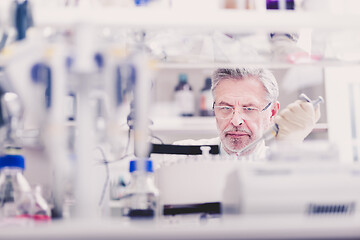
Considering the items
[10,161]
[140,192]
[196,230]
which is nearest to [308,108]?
Answer: [140,192]

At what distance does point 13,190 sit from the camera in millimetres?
863

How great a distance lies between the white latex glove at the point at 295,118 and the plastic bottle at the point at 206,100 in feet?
4.15

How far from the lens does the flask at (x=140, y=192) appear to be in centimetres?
83

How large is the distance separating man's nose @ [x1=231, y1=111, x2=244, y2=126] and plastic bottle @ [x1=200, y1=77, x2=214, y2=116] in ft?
1.86

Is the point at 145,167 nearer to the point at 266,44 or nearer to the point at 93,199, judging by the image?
the point at 93,199

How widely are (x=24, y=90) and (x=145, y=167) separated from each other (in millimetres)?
286

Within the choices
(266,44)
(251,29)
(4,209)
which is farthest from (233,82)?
(4,209)

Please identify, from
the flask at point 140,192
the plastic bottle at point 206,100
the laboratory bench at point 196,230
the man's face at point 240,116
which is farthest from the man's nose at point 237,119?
the laboratory bench at point 196,230

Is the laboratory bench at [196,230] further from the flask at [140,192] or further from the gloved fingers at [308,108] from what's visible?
the gloved fingers at [308,108]

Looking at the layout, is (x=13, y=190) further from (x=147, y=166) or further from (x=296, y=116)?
(x=296, y=116)

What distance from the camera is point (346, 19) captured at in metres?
0.96

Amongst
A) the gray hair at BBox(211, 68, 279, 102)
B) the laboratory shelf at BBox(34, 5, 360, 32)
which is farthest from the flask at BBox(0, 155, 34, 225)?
the gray hair at BBox(211, 68, 279, 102)

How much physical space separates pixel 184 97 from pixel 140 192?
148cm

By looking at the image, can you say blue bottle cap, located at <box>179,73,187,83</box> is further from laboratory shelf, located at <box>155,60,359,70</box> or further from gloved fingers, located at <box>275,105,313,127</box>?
gloved fingers, located at <box>275,105,313,127</box>
